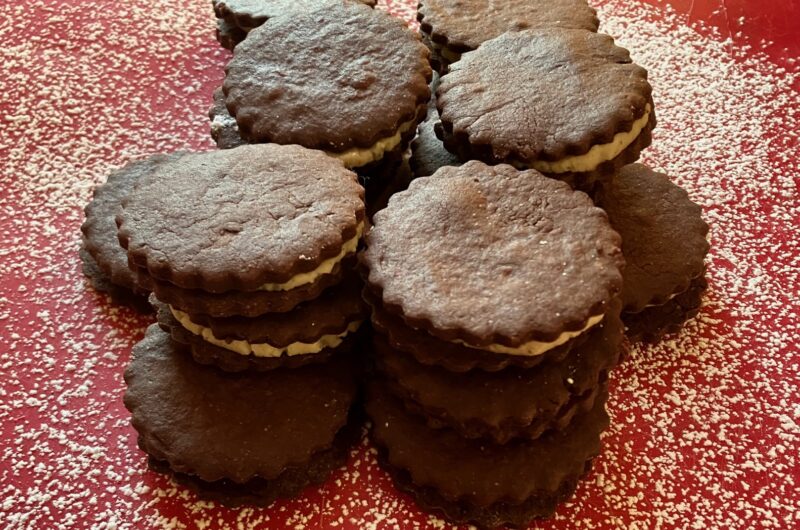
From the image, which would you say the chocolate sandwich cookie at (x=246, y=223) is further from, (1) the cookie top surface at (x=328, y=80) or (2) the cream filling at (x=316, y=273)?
(1) the cookie top surface at (x=328, y=80)

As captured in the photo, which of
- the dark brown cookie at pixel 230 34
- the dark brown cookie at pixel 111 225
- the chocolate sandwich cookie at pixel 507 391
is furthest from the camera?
the dark brown cookie at pixel 230 34

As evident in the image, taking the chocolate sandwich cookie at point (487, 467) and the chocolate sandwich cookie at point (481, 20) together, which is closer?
the chocolate sandwich cookie at point (487, 467)

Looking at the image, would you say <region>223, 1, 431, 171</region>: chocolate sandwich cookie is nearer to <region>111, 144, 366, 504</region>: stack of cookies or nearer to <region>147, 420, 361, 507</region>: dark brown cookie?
<region>111, 144, 366, 504</region>: stack of cookies

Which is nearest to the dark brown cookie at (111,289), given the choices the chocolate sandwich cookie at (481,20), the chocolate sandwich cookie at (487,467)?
the chocolate sandwich cookie at (487,467)

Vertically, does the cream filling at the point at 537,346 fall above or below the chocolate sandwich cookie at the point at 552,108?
below

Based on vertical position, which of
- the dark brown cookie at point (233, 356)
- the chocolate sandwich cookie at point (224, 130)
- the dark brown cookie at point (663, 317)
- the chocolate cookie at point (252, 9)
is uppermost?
the chocolate cookie at point (252, 9)

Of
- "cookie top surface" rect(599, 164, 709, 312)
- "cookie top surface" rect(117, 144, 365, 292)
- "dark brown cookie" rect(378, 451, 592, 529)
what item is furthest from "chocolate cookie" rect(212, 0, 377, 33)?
"dark brown cookie" rect(378, 451, 592, 529)

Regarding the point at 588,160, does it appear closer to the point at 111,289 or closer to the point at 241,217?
the point at 241,217
